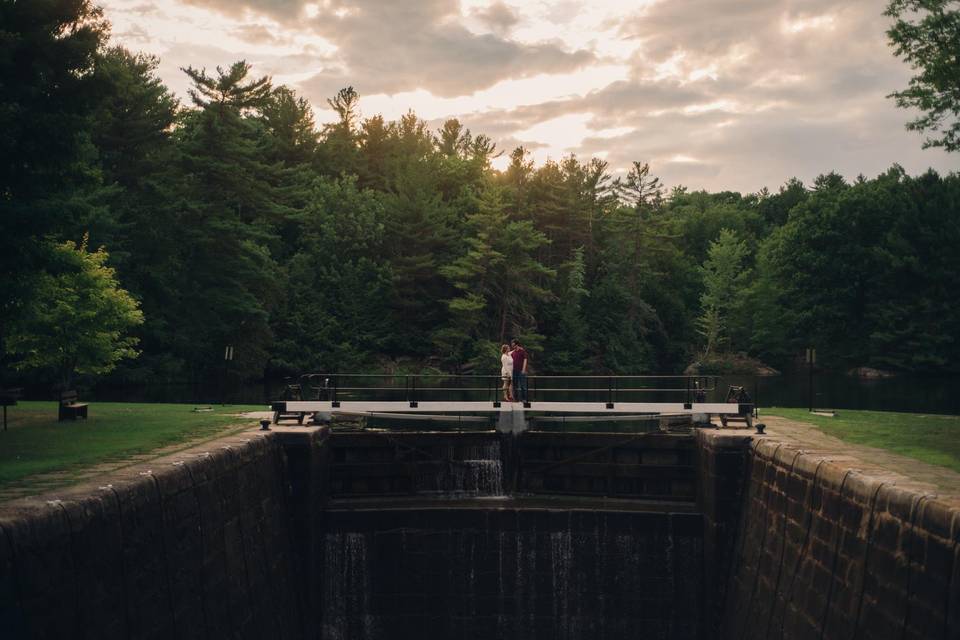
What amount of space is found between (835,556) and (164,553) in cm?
939

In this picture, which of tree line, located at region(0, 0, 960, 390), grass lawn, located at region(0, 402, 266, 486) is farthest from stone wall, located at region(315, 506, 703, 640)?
tree line, located at region(0, 0, 960, 390)

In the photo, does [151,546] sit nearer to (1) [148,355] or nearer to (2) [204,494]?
(2) [204,494]

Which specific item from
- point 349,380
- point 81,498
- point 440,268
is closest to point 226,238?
point 349,380

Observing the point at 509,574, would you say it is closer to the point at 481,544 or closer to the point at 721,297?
the point at 481,544

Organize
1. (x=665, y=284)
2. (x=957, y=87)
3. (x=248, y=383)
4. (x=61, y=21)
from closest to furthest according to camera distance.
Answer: (x=61, y=21) → (x=957, y=87) → (x=248, y=383) → (x=665, y=284)

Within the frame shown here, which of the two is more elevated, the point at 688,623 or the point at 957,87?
the point at 957,87

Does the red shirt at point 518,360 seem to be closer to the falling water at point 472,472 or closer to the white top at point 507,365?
the white top at point 507,365

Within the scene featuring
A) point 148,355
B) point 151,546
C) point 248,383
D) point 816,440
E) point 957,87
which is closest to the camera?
point 151,546

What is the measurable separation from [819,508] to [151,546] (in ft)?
31.9

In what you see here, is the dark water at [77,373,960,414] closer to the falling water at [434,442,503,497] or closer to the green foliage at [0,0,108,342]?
the falling water at [434,442,503,497]

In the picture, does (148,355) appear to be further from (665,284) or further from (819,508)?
(665,284)

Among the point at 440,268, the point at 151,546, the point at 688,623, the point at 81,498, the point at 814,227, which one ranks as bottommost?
the point at 688,623

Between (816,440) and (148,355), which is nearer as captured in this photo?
(816,440)

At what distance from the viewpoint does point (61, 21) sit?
18156mm
